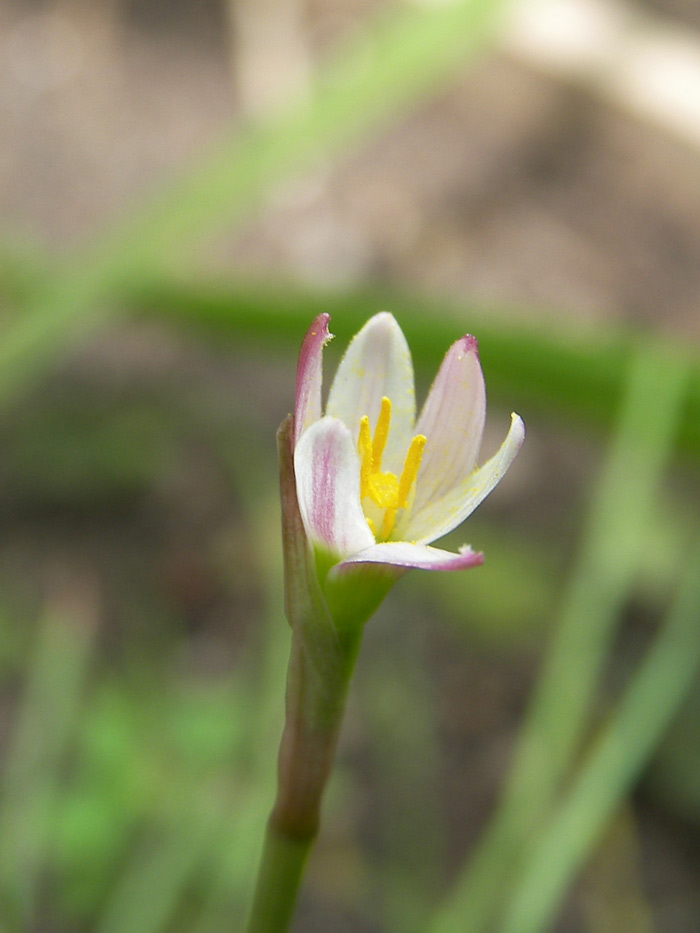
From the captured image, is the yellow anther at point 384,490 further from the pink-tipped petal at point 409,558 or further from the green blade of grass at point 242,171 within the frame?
the green blade of grass at point 242,171

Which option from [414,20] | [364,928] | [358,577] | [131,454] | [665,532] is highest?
[414,20]

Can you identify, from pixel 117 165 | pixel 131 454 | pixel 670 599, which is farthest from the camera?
pixel 117 165

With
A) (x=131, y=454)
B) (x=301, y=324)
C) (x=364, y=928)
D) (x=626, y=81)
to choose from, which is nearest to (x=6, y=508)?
(x=131, y=454)

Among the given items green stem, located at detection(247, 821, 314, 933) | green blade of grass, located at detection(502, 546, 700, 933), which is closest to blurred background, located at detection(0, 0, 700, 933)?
green blade of grass, located at detection(502, 546, 700, 933)

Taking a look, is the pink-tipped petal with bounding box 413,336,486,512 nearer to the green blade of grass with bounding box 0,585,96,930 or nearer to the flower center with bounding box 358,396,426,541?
the flower center with bounding box 358,396,426,541

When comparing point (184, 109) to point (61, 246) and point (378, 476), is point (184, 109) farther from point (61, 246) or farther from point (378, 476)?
point (378, 476)
